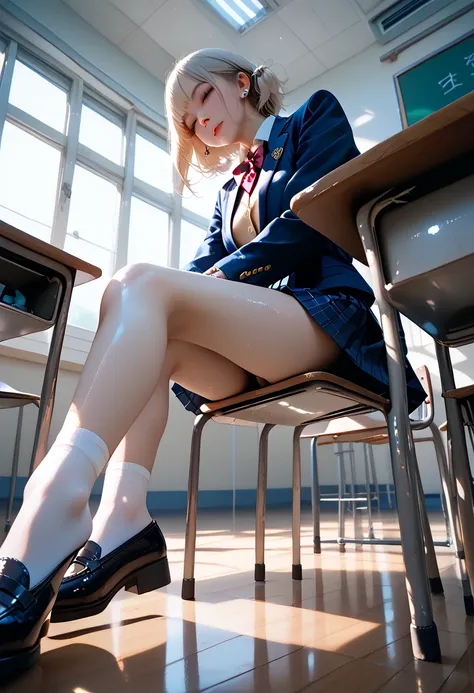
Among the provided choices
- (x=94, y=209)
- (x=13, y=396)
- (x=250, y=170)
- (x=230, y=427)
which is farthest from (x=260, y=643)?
(x=94, y=209)

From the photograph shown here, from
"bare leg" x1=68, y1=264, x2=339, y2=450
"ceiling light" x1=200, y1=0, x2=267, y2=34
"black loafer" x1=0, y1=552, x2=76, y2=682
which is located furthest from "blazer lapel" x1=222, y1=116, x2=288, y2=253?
"ceiling light" x1=200, y1=0, x2=267, y2=34

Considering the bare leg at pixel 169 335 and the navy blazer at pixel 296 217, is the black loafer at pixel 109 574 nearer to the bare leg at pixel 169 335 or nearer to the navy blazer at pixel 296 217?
the bare leg at pixel 169 335

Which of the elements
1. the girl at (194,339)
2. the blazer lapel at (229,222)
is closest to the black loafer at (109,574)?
the girl at (194,339)

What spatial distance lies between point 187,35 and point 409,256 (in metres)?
4.96

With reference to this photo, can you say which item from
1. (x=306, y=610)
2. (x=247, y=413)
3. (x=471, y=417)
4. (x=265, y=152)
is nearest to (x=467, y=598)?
(x=306, y=610)

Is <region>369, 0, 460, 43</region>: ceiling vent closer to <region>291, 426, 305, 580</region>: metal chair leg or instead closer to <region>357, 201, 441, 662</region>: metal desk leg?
<region>291, 426, 305, 580</region>: metal chair leg

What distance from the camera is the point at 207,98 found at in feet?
3.46

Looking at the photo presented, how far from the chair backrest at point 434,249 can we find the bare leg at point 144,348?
18 cm

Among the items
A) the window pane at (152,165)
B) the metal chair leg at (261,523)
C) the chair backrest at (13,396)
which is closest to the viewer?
the metal chair leg at (261,523)

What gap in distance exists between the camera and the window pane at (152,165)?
4.79m

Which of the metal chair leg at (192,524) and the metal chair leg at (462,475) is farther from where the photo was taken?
the metal chair leg at (192,524)

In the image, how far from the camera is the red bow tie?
41.6 inches

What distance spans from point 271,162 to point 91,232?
3498 millimetres

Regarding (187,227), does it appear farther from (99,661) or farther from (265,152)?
(99,661)
